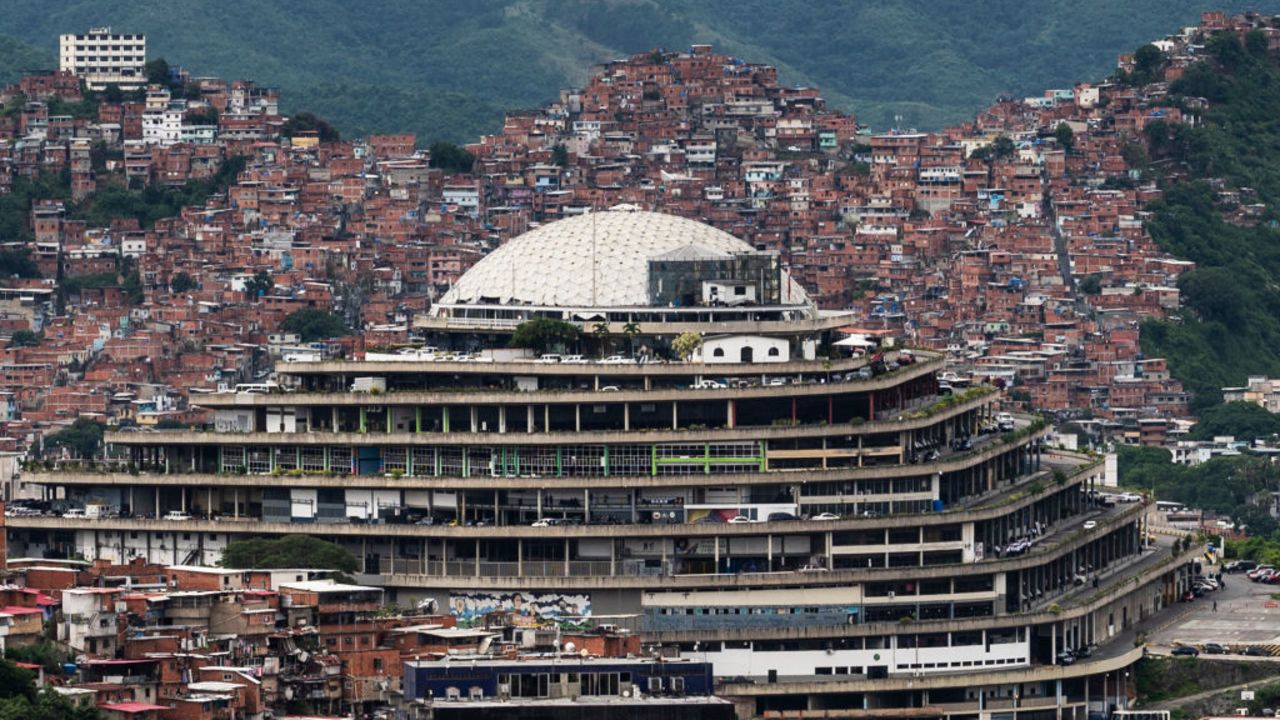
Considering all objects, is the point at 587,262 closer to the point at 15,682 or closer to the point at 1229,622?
the point at 1229,622

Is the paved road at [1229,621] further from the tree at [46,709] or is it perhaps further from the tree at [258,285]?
the tree at [258,285]

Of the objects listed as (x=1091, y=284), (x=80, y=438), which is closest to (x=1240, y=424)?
(x=1091, y=284)

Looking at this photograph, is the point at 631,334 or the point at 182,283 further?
the point at 182,283

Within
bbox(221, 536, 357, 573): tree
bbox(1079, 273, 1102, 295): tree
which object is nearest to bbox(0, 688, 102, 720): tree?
bbox(221, 536, 357, 573): tree

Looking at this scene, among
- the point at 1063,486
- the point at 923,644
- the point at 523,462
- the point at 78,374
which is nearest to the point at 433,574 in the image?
the point at 523,462

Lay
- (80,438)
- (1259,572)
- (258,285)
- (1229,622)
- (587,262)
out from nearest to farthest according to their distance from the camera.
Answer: (587,262)
(1229,622)
(1259,572)
(80,438)
(258,285)

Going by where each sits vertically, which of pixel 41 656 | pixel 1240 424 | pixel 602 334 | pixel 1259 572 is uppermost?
pixel 602 334

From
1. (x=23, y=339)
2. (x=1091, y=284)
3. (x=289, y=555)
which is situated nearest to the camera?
(x=289, y=555)
